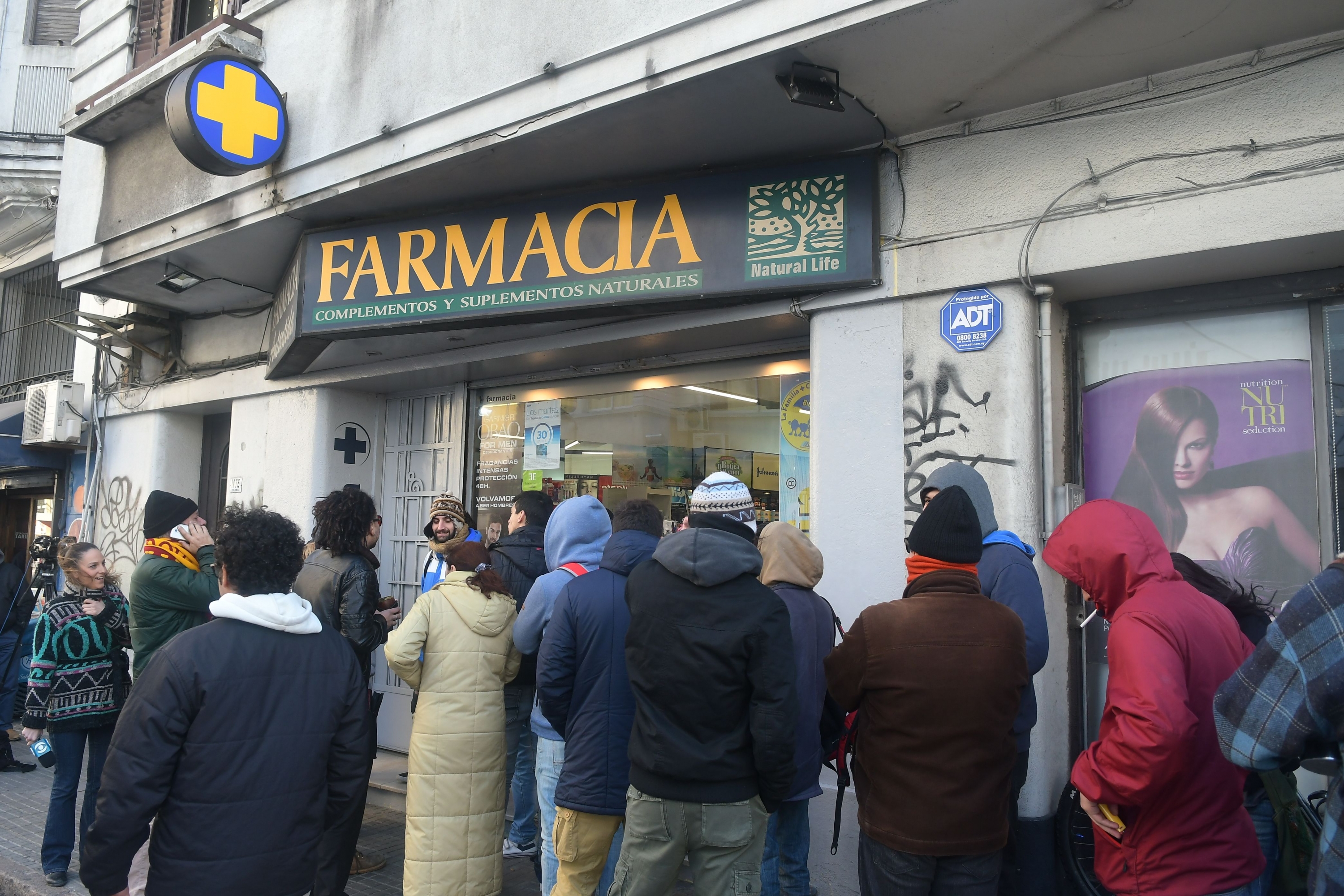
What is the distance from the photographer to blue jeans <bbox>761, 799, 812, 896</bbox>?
379 centimetres

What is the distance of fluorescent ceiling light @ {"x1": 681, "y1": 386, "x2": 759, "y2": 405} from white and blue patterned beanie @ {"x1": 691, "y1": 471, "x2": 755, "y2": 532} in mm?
2508

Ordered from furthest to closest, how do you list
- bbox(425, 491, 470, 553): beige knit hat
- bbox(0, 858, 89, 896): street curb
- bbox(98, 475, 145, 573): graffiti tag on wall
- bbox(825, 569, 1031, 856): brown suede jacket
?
bbox(98, 475, 145, 573): graffiti tag on wall, bbox(425, 491, 470, 553): beige knit hat, bbox(0, 858, 89, 896): street curb, bbox(825, 569, 1031, 856): brown suede jacket

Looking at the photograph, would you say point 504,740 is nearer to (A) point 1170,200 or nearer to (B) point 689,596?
(B) point 689,596

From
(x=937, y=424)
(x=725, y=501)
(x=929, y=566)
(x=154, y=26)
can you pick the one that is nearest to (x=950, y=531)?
(x=929, y=566)

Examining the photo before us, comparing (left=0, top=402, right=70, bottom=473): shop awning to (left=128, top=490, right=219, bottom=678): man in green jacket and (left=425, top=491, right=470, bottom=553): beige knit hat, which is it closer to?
(left=128, top=490, right=219, bottom=678): man in green jacket

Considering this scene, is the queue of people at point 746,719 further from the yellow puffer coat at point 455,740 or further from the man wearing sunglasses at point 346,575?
the man wearing sunglasses at point 346,575

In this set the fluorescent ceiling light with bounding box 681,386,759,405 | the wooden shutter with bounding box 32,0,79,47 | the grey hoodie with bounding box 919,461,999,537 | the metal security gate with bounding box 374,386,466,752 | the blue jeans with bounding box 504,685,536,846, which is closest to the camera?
the grey hoodie with bounding box 919,461,999,537

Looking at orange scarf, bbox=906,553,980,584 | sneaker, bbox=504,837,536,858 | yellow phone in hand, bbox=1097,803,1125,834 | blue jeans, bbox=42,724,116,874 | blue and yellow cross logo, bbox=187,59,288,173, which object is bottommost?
sneaker, bbox=504,837,536,858

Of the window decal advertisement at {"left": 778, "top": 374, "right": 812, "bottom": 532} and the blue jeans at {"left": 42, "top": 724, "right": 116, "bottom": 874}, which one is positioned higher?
the window decal advertisement at {"left": 778, "top": 374, "right": 812, "bottom": 532}

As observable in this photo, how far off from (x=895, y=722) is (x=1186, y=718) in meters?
0.79

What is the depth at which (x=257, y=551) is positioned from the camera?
2742mm

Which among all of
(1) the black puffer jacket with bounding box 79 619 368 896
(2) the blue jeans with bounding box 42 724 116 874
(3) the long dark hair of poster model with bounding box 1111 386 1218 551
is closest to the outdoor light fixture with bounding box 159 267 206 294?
(2) the blue jeans with bounding box 42 724 116 874

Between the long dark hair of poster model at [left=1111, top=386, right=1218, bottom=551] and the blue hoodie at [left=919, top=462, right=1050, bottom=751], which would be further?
the long dark hair of poster model at [left=1111, top=386, right=1218, bottom=551]

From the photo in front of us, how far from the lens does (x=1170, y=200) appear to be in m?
3.85
